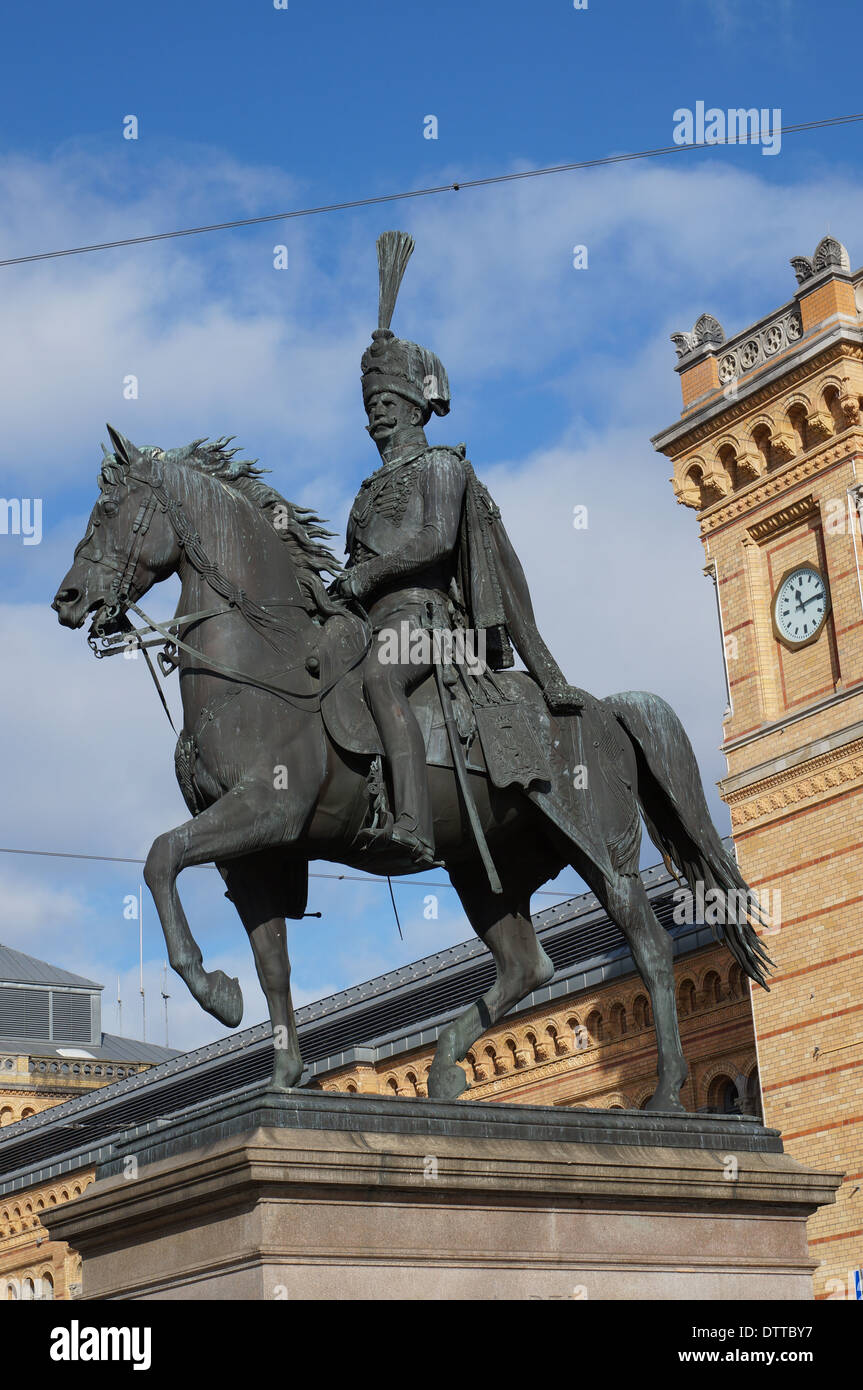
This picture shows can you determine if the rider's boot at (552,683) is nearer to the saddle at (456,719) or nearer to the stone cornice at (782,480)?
the saddle at (456,719)

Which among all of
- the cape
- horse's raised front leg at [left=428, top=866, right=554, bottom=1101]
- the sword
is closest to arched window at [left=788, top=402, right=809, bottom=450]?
the cape

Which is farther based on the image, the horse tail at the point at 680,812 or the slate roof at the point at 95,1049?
the slate roof at the point at 95,1049

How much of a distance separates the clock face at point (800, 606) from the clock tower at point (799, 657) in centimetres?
2

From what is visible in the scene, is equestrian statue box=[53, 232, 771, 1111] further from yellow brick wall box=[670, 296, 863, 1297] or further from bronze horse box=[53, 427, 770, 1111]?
yellow brick wall box=[670, 296, 863, 1297]

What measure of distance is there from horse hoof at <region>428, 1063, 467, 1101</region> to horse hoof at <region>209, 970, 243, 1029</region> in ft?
4.70

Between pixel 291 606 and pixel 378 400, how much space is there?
1517 mm

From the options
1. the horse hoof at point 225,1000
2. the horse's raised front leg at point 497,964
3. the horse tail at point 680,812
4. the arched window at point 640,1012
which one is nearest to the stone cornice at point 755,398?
the arched window at point 640,1012

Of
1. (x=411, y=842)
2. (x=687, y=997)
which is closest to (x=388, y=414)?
(x=411, y=842)

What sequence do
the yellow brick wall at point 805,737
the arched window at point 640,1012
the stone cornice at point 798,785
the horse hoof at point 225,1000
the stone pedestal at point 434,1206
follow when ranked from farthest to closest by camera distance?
the arched window at point 640,1012 < the stone cornice at point 798,785 < the yellow brick wall at point 805,737 < the horse hoof at point 225,1000 < the stone pedestal at point 434,1206

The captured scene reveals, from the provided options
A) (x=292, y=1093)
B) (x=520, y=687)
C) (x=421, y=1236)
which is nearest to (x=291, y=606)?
(x=520, y=687)

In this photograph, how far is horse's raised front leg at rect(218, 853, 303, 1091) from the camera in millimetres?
9602

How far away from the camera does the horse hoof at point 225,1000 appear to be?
891 cm

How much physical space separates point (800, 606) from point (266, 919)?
20836 millimetres

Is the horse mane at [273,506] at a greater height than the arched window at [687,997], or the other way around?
the arched window at [687,997]
